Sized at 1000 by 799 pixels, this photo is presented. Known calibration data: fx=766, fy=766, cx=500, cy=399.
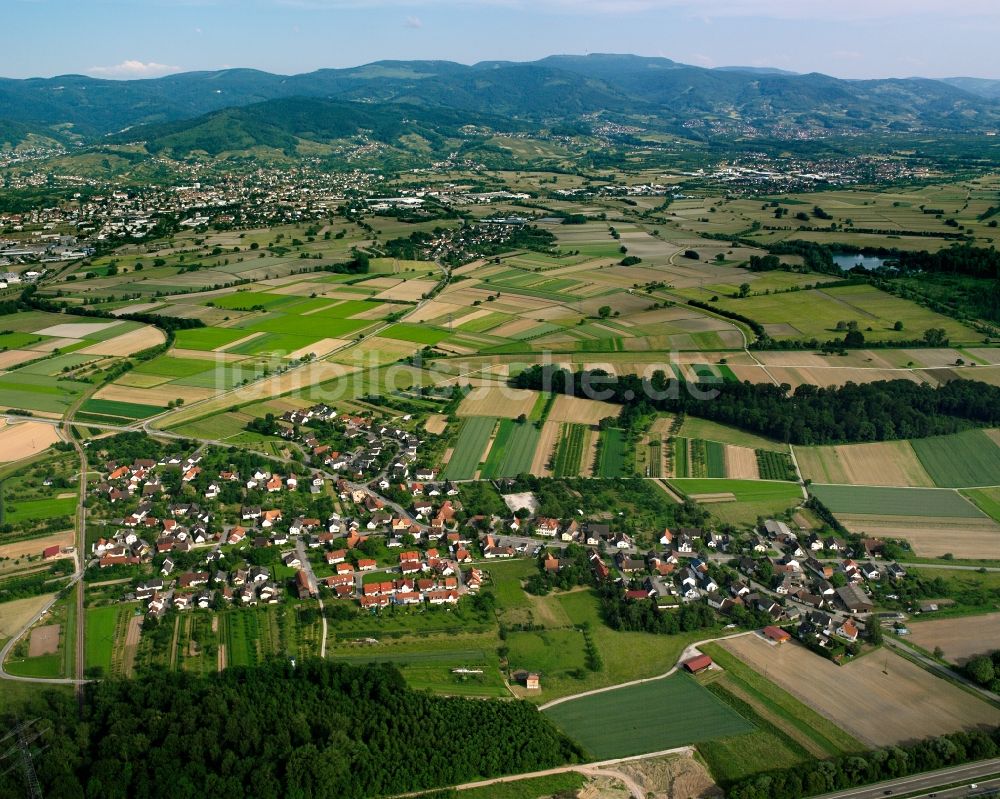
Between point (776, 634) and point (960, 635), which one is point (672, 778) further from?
point (960, 635)

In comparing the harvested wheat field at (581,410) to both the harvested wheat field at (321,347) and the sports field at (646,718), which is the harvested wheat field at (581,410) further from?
the sports field at (646,718)

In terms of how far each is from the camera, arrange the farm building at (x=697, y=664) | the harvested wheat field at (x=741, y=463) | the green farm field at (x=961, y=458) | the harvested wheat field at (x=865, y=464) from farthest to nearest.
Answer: the harvested wheat field at (x=741, y=463) → the harvested wheat field at (x=865, y=464) → the green farm field at (x=961, y=458) → the farm building at (x=697, y=664)

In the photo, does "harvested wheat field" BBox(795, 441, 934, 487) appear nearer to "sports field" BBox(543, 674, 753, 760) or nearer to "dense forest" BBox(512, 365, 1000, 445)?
"dense forest" BBox(512, 365, 1000, 445)

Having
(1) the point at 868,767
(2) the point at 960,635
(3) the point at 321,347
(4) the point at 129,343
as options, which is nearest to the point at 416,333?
(3) the point at 321,347

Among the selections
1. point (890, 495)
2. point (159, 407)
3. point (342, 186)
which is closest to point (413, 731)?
point (890, 495)

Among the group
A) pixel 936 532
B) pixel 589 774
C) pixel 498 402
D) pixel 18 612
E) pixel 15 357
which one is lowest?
pixel 589 774

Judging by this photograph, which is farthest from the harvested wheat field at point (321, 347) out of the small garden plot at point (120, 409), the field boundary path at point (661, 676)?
the field boundary path at point (661, 676)
